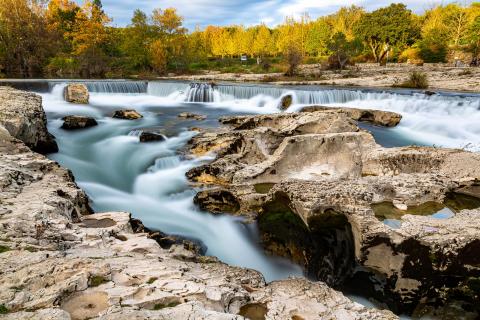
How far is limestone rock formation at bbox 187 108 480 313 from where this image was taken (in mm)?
4027

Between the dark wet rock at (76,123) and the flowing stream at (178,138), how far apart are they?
39cm

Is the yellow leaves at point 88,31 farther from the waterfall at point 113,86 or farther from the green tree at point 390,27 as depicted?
the green tree at point 390,27

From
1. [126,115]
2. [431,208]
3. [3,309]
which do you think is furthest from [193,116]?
[3,309]

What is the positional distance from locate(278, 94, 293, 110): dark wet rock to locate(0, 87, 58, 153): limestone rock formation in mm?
11628

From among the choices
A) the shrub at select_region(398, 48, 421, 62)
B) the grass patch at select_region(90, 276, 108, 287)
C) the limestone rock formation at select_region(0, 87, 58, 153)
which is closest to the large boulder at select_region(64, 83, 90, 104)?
the limestone rock formation at select_region(0, 87, 58, 153)

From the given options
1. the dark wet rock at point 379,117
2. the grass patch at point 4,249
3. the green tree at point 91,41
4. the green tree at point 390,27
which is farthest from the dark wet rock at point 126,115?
the green tree at point 390,27

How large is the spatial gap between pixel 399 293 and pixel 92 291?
133 inches

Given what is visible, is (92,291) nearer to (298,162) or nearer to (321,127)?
(298,162)

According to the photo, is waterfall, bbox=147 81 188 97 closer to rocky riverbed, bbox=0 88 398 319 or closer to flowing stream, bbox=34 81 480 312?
flowing stream, bbox=34 81 480 312

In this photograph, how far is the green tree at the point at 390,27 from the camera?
41.1m

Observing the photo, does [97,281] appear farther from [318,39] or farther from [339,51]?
[318,39]

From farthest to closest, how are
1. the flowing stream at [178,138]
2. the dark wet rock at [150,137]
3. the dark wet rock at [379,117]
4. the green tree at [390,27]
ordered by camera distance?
the green tree at [390,27]
the dark wet rock at [379,117]
the dark wet rock at [150,137]
the flowing stream at [178,138]

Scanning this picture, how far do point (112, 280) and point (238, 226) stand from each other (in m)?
3.68

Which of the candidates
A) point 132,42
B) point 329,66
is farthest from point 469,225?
point 132,42
